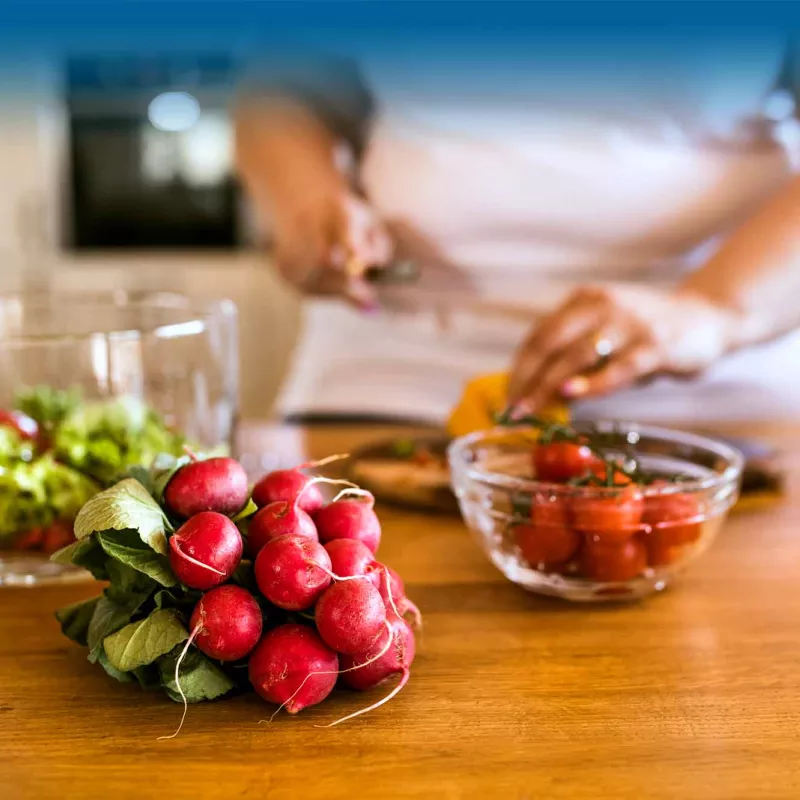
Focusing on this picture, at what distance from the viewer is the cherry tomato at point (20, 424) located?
861 mm

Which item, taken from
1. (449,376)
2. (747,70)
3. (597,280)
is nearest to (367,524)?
(449,376)

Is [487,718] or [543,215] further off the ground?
[543,215]

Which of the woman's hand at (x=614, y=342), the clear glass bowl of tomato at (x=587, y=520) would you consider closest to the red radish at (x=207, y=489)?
the clear glass bowl of tomato at (x=587, y=520)

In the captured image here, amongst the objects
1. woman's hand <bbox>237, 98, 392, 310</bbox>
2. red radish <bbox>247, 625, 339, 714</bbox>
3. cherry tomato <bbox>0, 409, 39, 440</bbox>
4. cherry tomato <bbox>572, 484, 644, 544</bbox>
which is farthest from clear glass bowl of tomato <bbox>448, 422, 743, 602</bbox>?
woman's hand <bbox>237, 98, 392, 310</bbox>

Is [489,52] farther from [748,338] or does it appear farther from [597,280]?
[748,338]

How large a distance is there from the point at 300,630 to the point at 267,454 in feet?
2.11

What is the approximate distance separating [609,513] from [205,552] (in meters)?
0.31

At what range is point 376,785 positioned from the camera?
507 millimetres

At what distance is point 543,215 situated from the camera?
165 centimetres

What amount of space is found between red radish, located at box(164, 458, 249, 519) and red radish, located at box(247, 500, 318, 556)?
21 mm

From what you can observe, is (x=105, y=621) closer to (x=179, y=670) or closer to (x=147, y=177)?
(x=179, y=670)

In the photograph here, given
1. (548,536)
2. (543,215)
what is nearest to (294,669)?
(548,536)

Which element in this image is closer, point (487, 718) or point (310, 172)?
point (487, 718)

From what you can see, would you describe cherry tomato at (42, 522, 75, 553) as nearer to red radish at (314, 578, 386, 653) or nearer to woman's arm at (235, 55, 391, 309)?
red radish at (314, 578, 386, 653)
